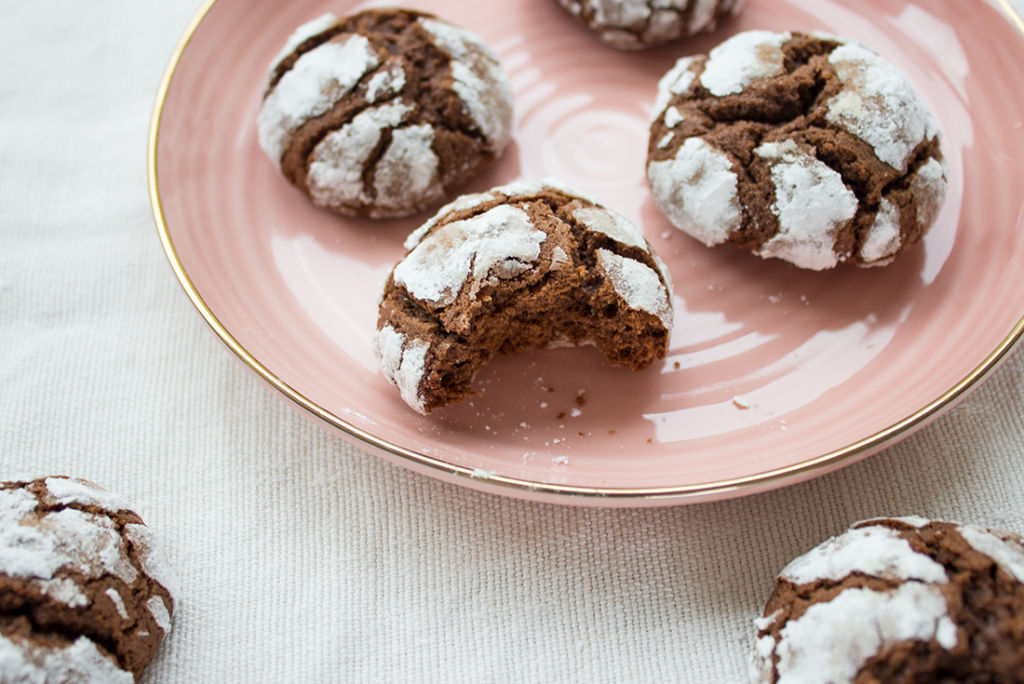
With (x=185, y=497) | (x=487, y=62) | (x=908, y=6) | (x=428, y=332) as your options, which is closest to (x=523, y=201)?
(x=428, y=332)

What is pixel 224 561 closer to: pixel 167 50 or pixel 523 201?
pixel 523 201

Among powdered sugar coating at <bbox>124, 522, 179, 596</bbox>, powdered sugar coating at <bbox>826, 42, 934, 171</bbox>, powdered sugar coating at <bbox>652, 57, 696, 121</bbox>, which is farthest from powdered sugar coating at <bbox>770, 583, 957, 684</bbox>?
powdered sugar coating at <bbox>124, 522, 179, 596</bbox>

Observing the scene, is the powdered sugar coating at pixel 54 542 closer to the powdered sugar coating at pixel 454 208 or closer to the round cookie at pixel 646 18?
the powdered sugar coating at pixel 454 208

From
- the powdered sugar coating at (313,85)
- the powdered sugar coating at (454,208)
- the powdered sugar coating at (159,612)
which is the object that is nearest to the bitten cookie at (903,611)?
the powdered sugar coating at (454,208)

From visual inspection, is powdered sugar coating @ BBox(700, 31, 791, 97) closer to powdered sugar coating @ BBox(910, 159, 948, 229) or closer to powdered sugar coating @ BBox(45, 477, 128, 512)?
powdered sugar coating @ BBox(910, 159, 948, 229)

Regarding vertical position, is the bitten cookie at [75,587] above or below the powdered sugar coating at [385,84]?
below

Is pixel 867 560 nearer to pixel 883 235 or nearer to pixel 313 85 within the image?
pixel 883 235
